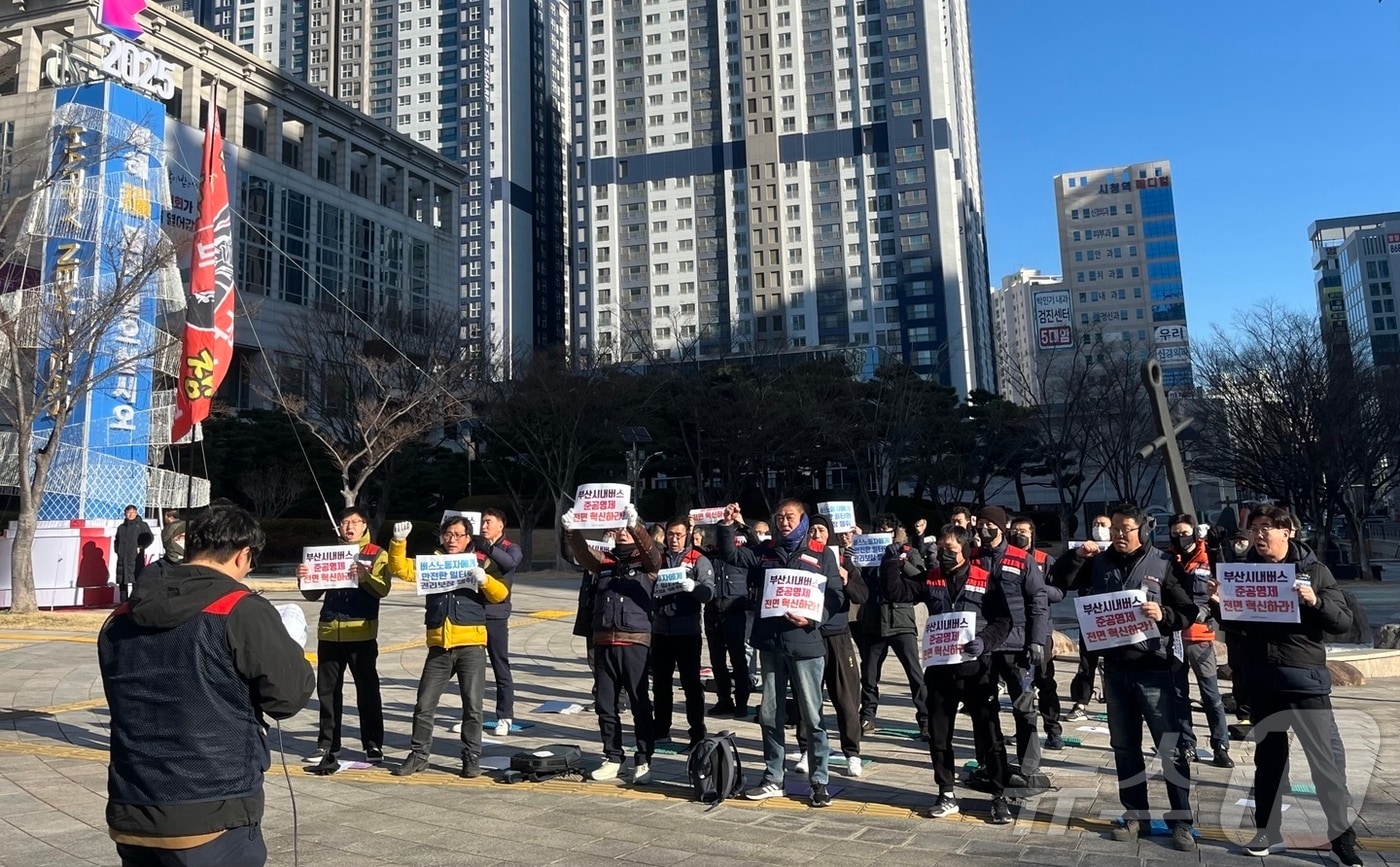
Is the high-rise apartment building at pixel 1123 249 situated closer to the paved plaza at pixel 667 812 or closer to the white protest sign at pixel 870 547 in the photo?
the white protest sign at pixel 870 547

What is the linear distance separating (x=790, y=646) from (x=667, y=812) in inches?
53.0

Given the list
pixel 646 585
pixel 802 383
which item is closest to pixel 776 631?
pixel 646 585

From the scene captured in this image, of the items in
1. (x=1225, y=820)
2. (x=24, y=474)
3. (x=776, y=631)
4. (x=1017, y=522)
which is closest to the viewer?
(x=1225, y=820)

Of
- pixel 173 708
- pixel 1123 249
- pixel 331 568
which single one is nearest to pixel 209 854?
pixel 173 708

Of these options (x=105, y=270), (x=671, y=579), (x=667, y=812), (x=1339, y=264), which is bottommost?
(x=667, y=812)

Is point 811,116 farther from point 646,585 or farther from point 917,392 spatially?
point 646,585

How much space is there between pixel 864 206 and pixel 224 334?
88.8 metres

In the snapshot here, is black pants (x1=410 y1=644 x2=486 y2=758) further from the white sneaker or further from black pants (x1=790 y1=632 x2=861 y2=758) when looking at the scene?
black pants (x1=790 y1=632 x2=861 y2=758)

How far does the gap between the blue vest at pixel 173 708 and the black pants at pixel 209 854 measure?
0.14 meters

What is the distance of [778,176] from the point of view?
105438mm

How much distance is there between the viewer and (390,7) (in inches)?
5049

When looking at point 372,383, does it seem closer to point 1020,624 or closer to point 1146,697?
point 1020,624

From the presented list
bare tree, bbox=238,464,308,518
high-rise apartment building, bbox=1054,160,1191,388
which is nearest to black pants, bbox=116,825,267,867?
bare tree, bbox=238,464,308,518

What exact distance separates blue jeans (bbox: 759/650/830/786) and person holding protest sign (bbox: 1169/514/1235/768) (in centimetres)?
235
